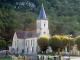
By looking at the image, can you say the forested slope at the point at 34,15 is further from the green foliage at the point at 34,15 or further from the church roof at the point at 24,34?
the church roof at the point at 24,34

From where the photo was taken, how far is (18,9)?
161 m

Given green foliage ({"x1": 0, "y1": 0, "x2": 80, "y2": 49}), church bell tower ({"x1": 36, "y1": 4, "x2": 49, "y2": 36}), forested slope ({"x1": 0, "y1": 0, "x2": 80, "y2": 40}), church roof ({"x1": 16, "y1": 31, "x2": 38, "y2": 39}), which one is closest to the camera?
church bell tower ({"x1": 36, "y1": 4, "x2": 49, "y2": 36})

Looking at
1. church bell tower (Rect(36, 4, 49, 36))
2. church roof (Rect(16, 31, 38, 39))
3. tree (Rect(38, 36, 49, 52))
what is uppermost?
church bell tower (Rect(36, 4, 49, 36))

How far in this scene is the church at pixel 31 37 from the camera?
98.7 meters

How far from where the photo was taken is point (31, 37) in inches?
3910

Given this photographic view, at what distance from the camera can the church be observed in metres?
98.7

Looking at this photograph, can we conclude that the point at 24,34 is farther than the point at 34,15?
No

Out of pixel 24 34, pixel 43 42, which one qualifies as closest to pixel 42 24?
pixel 24 34

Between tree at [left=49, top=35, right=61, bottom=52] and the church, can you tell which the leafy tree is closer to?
tree at [left=49, top=35, right=61, bottom=52]

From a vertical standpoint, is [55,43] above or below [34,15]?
below

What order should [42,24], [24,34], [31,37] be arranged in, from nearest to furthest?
[31,37], [42,24], [24,34]

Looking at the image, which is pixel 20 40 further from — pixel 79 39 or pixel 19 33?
pixel 79 39

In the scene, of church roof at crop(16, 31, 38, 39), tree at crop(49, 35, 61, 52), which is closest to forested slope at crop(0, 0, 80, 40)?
church roof at crop(16, 31, 38, 39)

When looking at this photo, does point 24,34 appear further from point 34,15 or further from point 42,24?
point 34,15
